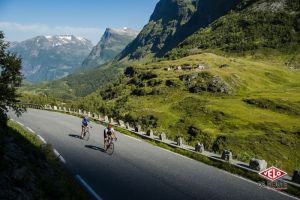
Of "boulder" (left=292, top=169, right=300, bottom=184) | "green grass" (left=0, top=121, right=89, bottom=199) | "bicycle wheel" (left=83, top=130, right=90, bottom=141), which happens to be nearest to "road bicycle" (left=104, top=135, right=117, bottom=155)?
"green grass" (left=0, top=121, right=89, bottom=199)

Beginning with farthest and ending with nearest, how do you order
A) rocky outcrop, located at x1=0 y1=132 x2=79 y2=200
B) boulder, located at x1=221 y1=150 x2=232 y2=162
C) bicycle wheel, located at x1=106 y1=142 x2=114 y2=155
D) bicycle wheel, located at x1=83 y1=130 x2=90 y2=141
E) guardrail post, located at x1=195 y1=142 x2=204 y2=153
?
1. bicycle wheel, located at x1=83 y1=130 x2=90 y2=141
2. guardrail post, located at x1=195 y1=142 x2=204 y2=153
3. bicycle wheel, located at x1=106 y1=142 x2=114 y2=155
4. boulder, located at x1=221 y1=150 x2=232 y2=162
5. rocky outcrop, located at x1=0 y1=132 x2=79 y2=200

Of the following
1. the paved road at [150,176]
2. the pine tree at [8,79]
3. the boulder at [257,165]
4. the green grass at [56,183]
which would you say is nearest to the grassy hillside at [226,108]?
the paved road at [150,176]

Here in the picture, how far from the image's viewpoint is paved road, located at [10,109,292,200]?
681 inches

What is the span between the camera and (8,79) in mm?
25141

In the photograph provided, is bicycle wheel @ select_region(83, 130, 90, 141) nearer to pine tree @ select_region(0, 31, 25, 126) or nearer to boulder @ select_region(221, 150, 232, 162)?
pine tree @ select_region(0, 31, 25, 126)

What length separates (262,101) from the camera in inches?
5172

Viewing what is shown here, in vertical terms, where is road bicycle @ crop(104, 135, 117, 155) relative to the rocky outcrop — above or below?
below

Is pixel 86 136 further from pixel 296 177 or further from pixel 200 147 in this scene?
pixel 296 177

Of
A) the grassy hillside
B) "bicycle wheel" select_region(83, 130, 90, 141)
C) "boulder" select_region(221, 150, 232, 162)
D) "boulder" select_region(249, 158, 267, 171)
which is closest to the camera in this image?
"boulder" select_region(249, 158, 267, 171)

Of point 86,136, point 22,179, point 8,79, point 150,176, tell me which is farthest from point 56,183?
point 86,136

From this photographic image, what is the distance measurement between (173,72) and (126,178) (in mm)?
179179

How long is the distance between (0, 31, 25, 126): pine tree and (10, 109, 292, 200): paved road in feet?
16.0

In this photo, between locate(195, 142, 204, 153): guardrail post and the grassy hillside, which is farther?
the grassy hillside

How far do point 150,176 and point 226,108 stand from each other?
360ft
